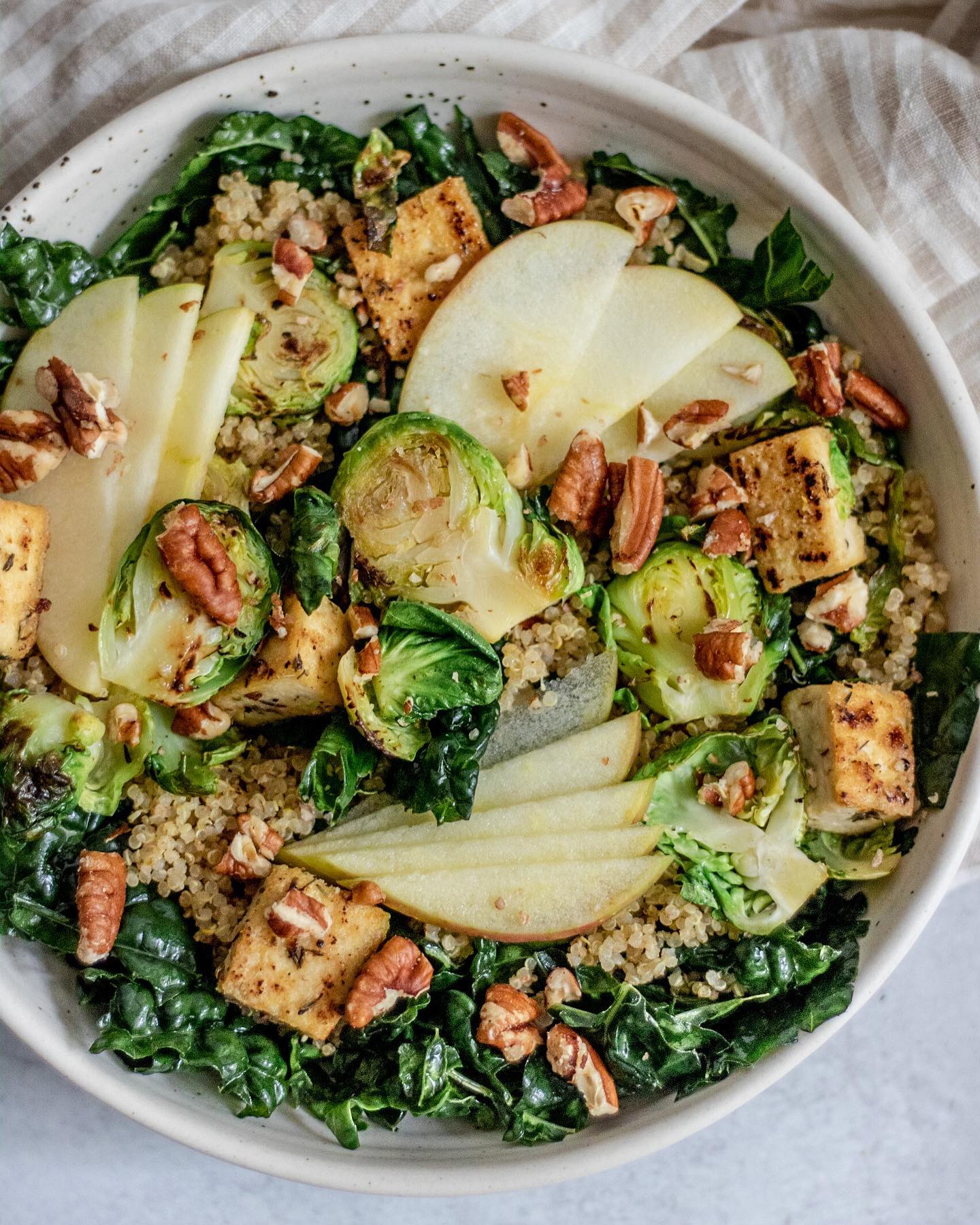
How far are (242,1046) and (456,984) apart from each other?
23.2 inches

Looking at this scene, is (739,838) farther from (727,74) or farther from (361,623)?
(727,74)

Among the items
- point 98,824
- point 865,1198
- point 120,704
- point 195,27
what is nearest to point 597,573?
point 120,704

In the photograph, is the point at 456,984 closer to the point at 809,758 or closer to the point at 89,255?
the point at 809,758

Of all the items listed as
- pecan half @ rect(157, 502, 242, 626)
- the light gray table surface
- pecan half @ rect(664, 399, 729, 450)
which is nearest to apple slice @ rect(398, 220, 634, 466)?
pecan half @ rect(664, 399, 729, 450)

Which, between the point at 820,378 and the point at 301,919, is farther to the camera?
the point at 820,378

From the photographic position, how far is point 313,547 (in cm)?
291

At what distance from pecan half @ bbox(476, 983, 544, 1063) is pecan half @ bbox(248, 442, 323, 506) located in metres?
1.46

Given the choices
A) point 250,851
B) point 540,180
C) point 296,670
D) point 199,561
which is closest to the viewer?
point 199,561

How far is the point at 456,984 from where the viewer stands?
3.08 metres

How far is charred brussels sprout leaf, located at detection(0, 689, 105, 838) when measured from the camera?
9.27 feet

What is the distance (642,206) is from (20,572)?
6.25ft

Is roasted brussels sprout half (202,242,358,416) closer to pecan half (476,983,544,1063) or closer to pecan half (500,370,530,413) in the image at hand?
pecan half (500,370,530,413)

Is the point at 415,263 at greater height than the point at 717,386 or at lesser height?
greater

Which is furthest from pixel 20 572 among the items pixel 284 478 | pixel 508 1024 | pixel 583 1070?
pixel 583 1070
